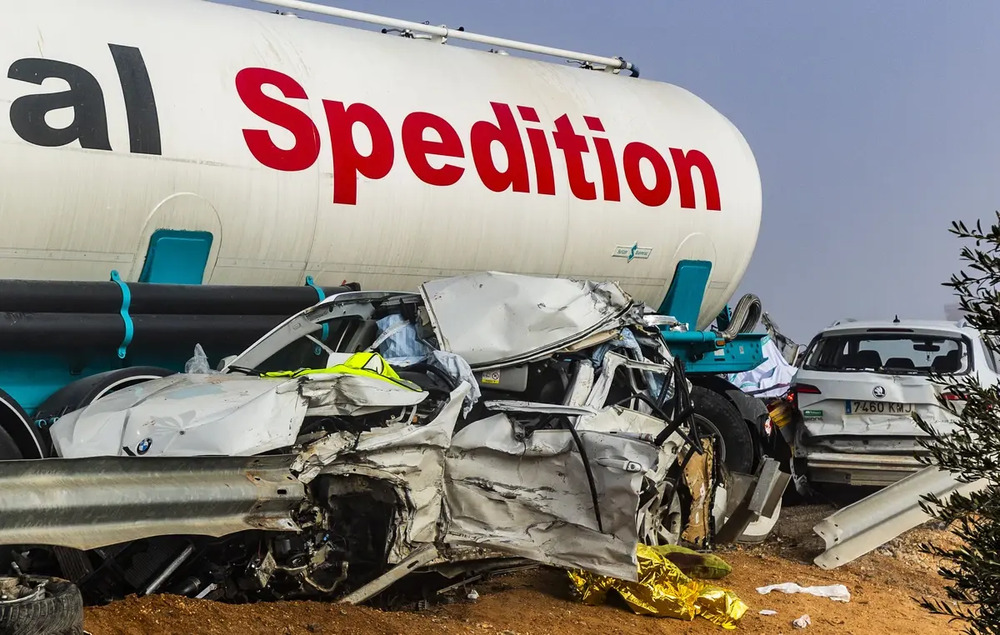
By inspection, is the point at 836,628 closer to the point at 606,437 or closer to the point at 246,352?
the point at 606,437

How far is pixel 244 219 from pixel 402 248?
4.35 ft

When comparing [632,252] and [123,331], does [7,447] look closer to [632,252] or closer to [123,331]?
[123,331]

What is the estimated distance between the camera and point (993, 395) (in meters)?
4.00

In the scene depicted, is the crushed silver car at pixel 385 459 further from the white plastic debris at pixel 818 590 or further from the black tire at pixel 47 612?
the white plastic debris at pixel 818 590

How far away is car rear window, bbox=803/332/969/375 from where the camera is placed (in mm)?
10922

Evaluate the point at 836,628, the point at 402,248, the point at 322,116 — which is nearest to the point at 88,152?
the point at 322,116

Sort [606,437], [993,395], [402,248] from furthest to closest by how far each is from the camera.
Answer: [402,248], [606,437], [993,395]

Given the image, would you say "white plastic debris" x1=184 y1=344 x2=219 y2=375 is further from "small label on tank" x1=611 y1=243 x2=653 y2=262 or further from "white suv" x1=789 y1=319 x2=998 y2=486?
"white suv" x1=789 y1=319 x2=998 y2=486

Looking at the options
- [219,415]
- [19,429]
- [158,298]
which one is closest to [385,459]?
[219,415]

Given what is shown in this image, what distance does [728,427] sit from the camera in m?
10.6

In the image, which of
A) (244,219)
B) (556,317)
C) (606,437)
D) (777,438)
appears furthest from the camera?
(777,438)

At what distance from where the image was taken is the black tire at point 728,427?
34.2ft

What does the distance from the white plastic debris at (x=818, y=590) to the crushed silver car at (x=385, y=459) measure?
1.09 metres

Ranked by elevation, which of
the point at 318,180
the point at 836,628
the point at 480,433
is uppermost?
the point at 318,180
